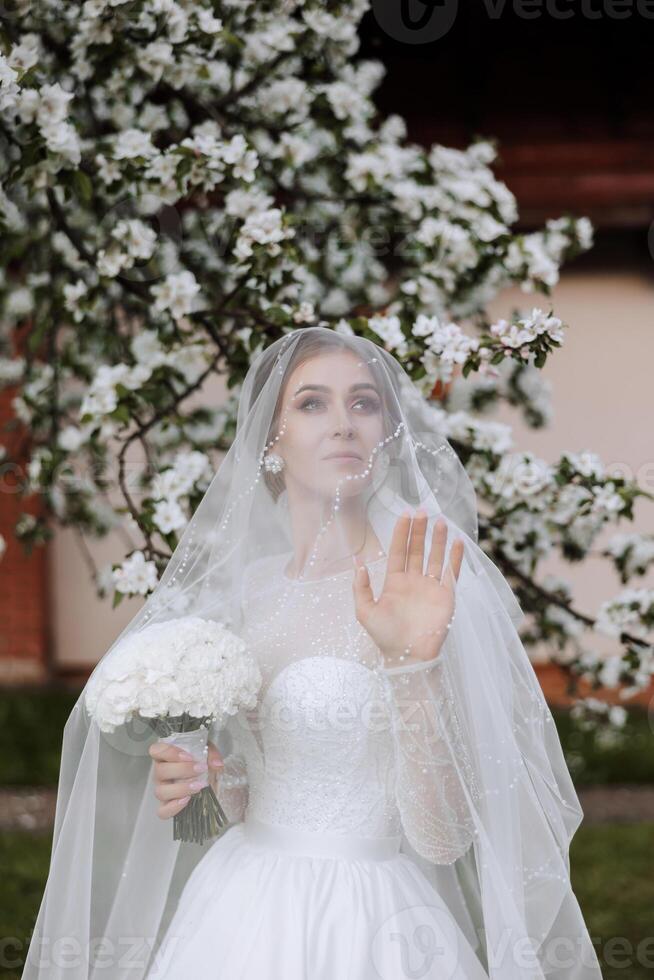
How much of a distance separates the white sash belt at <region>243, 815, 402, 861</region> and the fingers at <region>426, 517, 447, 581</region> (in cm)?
58

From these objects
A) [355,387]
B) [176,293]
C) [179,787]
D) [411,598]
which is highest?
[176,293]

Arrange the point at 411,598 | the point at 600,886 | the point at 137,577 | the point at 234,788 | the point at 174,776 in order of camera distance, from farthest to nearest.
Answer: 1. the point at 600,886
2. the point at 137,577
3. the point at 234,788
4. the point at 174,776
5. the point at 411,598

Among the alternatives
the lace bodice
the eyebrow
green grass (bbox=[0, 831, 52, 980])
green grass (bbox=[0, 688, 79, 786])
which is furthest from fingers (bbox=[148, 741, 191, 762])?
green grass (bbox=[0, 688, 79, 786])

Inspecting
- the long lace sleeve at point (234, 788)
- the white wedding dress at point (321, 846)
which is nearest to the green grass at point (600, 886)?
the long lace sleeve at point (234, 788)

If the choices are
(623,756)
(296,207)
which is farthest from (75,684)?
(296,207)

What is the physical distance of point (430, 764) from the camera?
2107 millimetres

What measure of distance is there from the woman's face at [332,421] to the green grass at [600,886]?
2.50 meters

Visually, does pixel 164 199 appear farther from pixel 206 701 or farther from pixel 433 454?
pixel 206 701

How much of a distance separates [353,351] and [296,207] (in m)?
1.94

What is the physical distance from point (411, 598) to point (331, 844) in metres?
0.55

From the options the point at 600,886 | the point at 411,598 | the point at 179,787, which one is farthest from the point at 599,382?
the point at 179,787

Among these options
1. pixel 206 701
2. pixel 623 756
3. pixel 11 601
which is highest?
pixel 206 701

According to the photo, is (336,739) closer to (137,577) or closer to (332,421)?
(332,421)

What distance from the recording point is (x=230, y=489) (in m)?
2.47
